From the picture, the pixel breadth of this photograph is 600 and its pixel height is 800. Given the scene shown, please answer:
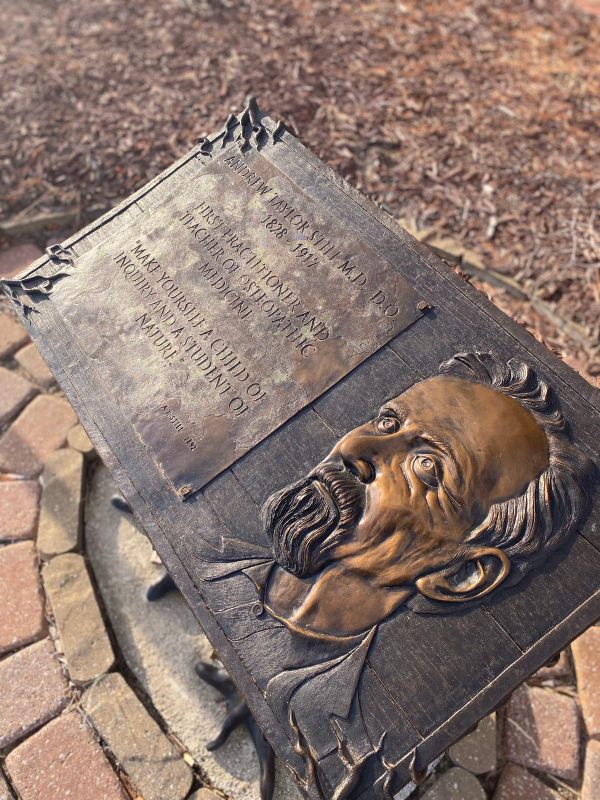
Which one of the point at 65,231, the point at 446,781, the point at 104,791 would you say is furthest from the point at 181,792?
the point at 65,231

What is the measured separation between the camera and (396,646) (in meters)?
1.57

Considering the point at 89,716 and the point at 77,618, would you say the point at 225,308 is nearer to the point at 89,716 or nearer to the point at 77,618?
the point at 77,618

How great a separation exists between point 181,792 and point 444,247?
2775mm

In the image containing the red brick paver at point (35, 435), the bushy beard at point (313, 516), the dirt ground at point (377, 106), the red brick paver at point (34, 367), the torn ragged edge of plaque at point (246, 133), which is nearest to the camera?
the bushy beard at point (313, 516)

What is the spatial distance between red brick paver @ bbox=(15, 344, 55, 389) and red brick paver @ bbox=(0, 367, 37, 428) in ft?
0.16

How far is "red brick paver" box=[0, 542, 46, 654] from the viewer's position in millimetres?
2414

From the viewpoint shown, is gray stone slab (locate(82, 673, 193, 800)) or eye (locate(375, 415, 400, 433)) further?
gray stone slab (locate(82, 673, 193, 800))

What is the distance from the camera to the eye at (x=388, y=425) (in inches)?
69.7

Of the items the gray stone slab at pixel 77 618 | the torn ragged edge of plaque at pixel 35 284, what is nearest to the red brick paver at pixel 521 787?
the gray stone slab at pixel 77 618

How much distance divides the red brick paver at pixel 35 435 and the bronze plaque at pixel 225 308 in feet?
2.79

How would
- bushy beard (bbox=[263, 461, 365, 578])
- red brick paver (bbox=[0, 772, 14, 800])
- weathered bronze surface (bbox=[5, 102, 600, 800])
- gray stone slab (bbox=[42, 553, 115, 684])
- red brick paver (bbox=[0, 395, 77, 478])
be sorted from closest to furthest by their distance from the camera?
weathered bronze surface (bbox=[5, 102, 600, 800])
bushy beard (bbox=[263, 461, 365, 578])
red brick paver (bbox=[0, 772, 14, 800])
gray stone slab (bbox=[42, 553, 115, 684])
red brick paver (bbox=[0, 395, 77, 478])

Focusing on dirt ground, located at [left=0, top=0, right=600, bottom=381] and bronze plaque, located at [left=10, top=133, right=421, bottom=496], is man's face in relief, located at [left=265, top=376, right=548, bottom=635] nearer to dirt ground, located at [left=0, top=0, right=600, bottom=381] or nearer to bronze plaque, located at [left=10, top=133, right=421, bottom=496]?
bronze plaque, located at [left=10, top=133, right=421, bottom=496]

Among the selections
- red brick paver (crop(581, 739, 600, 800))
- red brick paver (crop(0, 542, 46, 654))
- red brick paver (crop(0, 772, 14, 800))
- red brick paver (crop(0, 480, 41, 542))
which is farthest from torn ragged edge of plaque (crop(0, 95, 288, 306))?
red brick paver (crop(581, 739, 600, 800))

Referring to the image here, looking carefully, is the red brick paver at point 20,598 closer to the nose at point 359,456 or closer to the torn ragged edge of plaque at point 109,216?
the torn ragged edge of plaque at point 109,216
